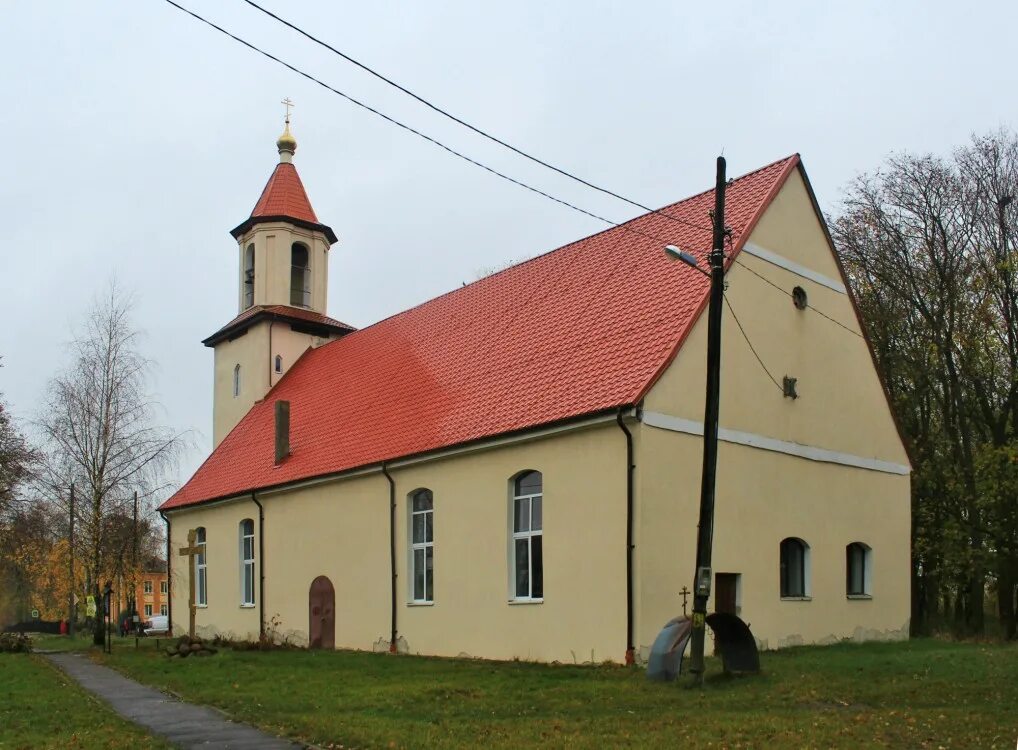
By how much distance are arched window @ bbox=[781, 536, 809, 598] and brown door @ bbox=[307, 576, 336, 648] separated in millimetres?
10246

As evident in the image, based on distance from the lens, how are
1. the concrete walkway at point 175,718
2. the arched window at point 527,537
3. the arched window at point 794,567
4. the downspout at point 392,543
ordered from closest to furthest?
the concrete walkway at point 175,718
the arched window at point 527,537
the arched window at point 794,567
the downspout at point 392,543

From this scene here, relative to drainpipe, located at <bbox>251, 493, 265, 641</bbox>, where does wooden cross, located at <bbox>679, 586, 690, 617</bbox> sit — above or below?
above

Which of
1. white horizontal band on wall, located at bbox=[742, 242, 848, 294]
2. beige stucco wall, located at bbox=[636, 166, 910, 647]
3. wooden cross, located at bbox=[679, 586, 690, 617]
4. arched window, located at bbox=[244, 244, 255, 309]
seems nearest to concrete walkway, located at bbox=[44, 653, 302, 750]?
beige stucco wall, located at bbox=[636, 166, 910, 647]

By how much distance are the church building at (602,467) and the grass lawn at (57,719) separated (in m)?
7.30

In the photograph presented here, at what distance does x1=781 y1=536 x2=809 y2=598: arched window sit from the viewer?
2059 centimetres

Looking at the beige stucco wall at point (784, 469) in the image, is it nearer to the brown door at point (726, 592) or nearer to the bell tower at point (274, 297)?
the brown door at point (726, 592)

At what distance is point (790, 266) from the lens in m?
21.5

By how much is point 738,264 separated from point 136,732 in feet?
43.5

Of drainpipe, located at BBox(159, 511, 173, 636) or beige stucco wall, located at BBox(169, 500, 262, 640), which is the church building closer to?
beige stucco wall, located at BBox(169, 500, 262, 640)

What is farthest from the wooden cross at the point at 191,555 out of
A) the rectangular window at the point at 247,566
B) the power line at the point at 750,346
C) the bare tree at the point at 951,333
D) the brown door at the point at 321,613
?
the bare tree at the point at 951,333

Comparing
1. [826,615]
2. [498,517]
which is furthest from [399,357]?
[826,615]

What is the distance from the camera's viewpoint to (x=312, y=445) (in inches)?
1085

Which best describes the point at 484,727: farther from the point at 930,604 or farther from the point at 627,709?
the point at 930,604

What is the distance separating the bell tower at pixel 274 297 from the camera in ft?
116
